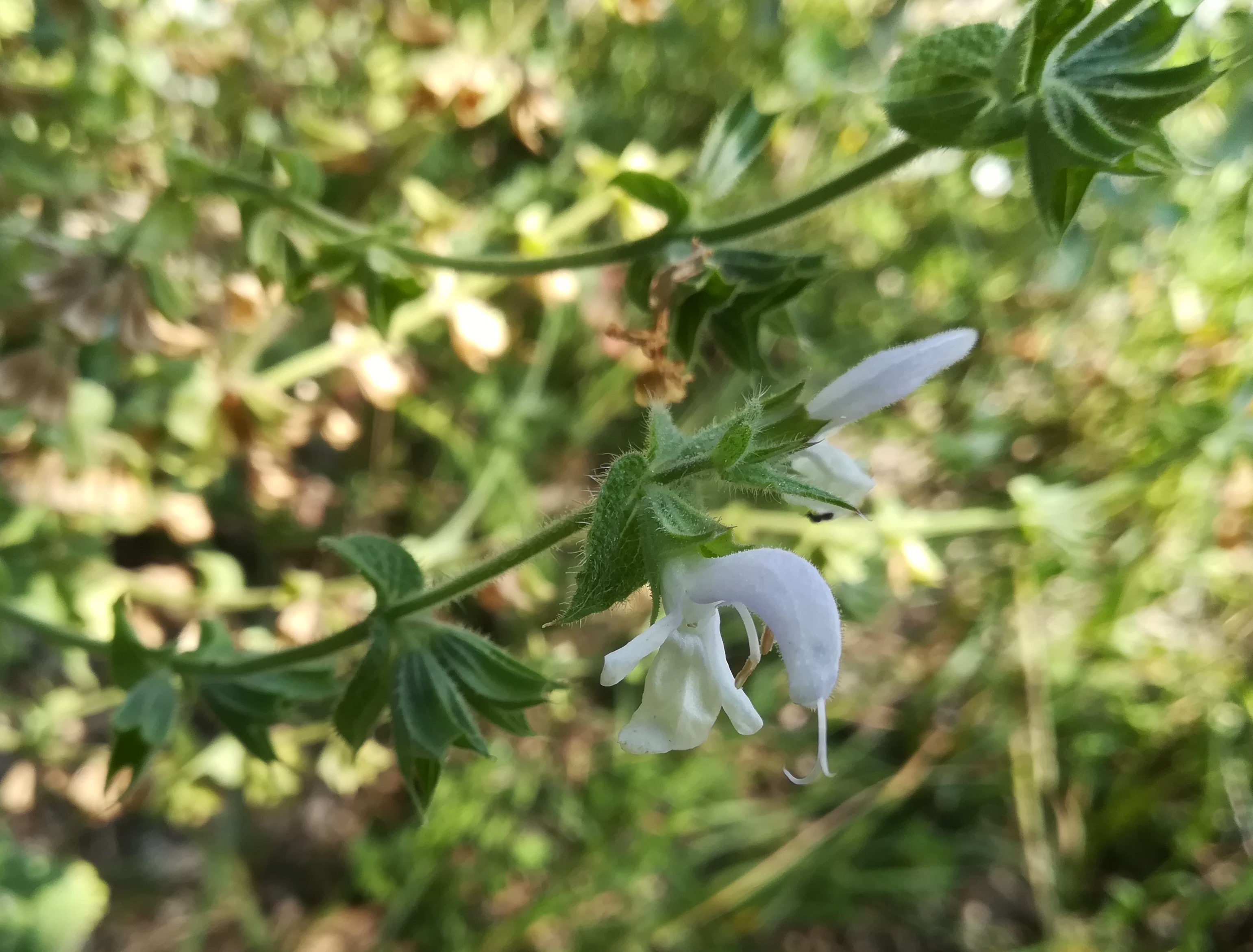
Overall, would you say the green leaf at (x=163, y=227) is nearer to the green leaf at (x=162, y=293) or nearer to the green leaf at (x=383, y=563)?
the green leaf at (x=162, y=293)

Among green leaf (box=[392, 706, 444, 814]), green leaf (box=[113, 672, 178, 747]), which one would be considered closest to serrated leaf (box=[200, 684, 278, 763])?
green leaf (box=[113, 672, 178, 747])

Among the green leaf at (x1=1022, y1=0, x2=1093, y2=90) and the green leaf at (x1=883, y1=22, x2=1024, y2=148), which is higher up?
the green leaf at (x1=1022, y1=0, x2=1093, y2=90)

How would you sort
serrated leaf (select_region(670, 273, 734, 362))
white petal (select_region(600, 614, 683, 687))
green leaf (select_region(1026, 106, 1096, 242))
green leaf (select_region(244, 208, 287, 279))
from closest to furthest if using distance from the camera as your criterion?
white petal (select_region(600, 614, 683, 687))
green leaf (select_region(1026, 106, 1096, 242))
serrated leaf (select_region(670, 273, 734, 362))
green leaf (select_region(244, 208, 287, 279))

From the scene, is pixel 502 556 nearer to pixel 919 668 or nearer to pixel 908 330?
pixel 908 330

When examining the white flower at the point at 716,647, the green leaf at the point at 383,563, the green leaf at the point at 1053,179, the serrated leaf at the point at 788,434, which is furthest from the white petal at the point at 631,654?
the green leaf at the point at 1053,179

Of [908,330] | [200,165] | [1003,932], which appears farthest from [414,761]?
[1003,932]

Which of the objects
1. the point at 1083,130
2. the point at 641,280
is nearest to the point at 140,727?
the point at 641,280

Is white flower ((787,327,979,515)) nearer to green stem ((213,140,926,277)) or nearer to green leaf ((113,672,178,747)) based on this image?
green stem ((213,140,926,277))
